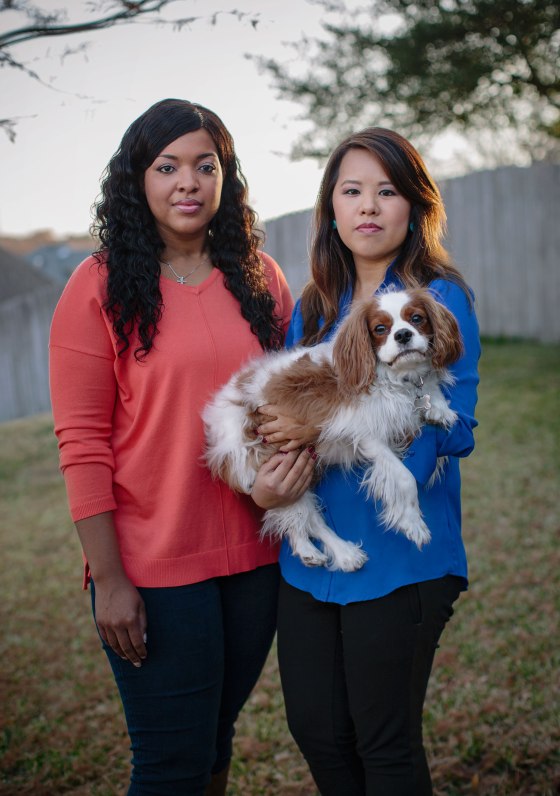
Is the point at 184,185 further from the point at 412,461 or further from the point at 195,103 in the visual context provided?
the point at 412,461

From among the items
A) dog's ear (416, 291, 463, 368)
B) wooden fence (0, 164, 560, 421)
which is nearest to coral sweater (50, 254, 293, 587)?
dog's ear (416, 291, 463, 368)

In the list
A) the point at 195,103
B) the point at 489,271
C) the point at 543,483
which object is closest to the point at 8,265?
the point at 489,271

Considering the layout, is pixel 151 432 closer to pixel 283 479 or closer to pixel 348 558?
pixel 283 479

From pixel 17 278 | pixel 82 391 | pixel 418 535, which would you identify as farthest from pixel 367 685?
pixel 17 278

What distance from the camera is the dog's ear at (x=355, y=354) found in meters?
2.50

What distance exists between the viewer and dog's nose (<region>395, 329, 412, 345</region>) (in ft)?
8.04

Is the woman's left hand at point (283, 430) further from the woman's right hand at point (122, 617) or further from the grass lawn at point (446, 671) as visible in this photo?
the grass lawn at point (446, 671)

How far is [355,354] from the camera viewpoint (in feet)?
8.27

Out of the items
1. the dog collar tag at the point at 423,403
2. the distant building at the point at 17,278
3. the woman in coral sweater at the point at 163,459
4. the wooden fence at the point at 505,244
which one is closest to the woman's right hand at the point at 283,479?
the woman in coral sweater at the point at 163,459

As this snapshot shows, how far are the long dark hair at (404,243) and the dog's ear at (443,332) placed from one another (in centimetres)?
16

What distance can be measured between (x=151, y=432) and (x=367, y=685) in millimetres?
1063

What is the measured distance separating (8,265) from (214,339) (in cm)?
1811

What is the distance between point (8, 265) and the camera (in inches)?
750

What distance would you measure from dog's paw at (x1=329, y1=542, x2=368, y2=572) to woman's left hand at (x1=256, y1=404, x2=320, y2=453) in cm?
41
